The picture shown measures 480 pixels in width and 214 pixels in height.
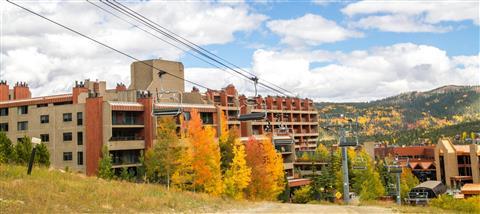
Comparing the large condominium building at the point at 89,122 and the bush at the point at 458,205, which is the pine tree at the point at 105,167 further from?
the bush at the point at 458,205

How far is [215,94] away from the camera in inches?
3666

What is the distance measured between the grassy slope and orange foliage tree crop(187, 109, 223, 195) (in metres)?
18.8

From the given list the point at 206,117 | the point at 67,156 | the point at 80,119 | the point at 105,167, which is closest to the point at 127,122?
the point at 80,119

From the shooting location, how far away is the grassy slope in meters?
21.2

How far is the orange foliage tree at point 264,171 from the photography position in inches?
2345

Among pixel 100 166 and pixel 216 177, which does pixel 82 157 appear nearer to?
pixel 100 166

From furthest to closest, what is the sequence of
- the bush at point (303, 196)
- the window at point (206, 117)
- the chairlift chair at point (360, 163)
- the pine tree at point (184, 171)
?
the window at point (206, 117) → the bush at point (303, 196) → the chairlift chair at point (360, 163) → the pine tree at point (184, 171)

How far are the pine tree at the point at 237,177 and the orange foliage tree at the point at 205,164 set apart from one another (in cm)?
154

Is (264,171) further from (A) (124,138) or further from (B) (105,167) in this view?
(B) (105,167)

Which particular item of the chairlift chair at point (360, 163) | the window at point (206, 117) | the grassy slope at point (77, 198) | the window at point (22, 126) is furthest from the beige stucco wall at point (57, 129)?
the chairlift chair at point (360, 163)

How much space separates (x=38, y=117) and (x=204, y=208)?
46.7 meters

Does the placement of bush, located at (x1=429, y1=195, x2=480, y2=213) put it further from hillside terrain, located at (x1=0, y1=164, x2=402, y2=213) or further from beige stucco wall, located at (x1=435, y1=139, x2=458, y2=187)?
beige stucco wall, located at (x1=435, y1=139, x2=458, y2=187)

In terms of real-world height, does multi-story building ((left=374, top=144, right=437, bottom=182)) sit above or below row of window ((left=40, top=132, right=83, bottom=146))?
below

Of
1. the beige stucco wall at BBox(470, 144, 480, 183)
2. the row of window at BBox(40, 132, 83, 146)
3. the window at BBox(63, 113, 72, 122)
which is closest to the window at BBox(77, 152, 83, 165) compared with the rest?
the row of window at BBox(40, 132, 83, 146)
